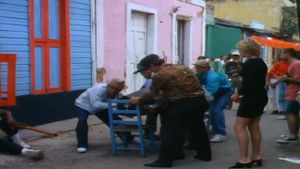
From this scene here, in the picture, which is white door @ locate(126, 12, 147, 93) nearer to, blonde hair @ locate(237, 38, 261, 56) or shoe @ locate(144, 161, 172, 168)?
shoe @ locate(144, 161, 172, 168)

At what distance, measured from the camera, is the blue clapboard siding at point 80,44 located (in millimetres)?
10883

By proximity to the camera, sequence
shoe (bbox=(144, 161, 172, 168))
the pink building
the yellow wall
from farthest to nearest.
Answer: the yellow wall → the pink building → shoe (bbox=(144, 161, 172, 168))

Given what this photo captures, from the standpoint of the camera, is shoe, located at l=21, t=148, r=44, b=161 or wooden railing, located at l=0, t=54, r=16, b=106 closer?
shoe, located at l=21, t=148, r=44, b=161

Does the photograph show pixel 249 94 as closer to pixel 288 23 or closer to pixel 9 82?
pixel 9 82

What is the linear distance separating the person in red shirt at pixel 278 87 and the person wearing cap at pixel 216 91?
7.95 feet

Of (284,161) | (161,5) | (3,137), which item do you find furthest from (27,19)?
(161,5)

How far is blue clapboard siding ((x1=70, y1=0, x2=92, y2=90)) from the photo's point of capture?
1088cm

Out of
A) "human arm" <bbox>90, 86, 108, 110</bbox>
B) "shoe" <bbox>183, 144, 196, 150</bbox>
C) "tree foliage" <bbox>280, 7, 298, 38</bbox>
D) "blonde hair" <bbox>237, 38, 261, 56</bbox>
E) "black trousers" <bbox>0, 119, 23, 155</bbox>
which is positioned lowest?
"shoe" <bbox>183, 144, 196, 150</bbox>

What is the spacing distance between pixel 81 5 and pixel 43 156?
4.71 metres

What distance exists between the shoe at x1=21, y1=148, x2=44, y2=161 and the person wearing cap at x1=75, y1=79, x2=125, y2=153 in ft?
2.39

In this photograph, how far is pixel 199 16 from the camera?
58.9ft

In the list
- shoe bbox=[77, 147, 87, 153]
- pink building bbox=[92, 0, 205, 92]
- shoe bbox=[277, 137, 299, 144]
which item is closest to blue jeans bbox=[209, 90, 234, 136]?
shoe bbox=[277, 137, 299, 144]

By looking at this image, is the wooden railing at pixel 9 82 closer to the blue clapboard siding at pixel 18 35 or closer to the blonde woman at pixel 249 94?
the blue clapboard siding at pixel 18 35

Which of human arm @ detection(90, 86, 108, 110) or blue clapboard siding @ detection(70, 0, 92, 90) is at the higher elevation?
blue clapboard siding @ detection(70, 0, 92, 90)
